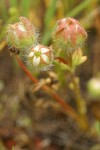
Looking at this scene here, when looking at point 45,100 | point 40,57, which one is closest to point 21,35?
point 40,57

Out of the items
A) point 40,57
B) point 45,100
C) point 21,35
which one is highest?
point 45,100

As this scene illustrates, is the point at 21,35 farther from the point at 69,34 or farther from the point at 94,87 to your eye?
the point at 94,87

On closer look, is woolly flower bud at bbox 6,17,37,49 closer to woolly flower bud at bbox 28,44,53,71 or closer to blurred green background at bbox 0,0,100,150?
woolly flower bud at bbox 28,44,53,71

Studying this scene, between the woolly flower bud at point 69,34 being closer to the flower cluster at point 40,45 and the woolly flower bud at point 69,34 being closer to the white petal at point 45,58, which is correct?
the flower cluster at point 40,45

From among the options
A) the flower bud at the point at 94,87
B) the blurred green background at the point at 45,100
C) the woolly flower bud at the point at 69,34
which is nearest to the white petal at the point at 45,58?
the woolly flower bud at the point at 69,34

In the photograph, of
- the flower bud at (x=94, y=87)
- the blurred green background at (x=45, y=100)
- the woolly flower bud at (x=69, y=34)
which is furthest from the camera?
the flower bud at (x=94, y=87)

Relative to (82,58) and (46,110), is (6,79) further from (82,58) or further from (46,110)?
(82,58)

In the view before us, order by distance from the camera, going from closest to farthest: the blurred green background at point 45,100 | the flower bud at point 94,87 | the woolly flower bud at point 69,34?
the woolly flower bud at point 69,34
the blurred green background at point 45,100
the flower bud at point 94,87
